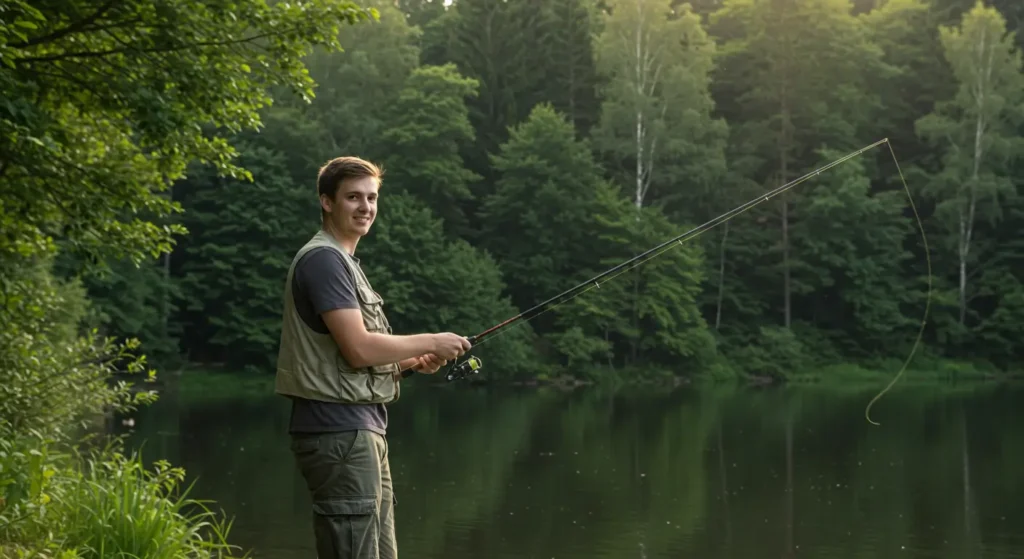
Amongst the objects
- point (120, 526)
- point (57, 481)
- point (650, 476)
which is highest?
point (57, 481)

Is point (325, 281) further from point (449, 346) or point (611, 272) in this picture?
point (611, 272)

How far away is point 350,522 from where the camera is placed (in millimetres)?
3740

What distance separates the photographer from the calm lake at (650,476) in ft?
42.6

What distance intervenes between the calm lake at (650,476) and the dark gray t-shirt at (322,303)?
26.6 feet

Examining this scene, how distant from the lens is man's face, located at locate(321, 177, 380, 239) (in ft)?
12.8

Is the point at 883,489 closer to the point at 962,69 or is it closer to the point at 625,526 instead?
the point at 625,526

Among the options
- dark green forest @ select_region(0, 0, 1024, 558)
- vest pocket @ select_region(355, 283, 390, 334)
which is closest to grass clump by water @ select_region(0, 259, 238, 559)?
vest pocket @ select_region(355, 283, 390, 334)

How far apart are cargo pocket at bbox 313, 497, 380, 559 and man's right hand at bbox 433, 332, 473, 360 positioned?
1.46ft

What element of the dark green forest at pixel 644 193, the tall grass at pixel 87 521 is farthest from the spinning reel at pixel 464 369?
the dark green forest at pixel 644 193

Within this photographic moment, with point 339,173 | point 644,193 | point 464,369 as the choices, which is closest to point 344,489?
point 339,173

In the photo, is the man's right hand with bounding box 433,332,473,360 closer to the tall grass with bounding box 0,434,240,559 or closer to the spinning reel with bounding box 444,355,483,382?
the spinning reel with bounding box 444,355,483,382

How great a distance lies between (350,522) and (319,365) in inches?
16.9

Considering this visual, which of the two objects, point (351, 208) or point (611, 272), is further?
point (611, 272)

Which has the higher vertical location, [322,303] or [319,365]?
[322,303]
